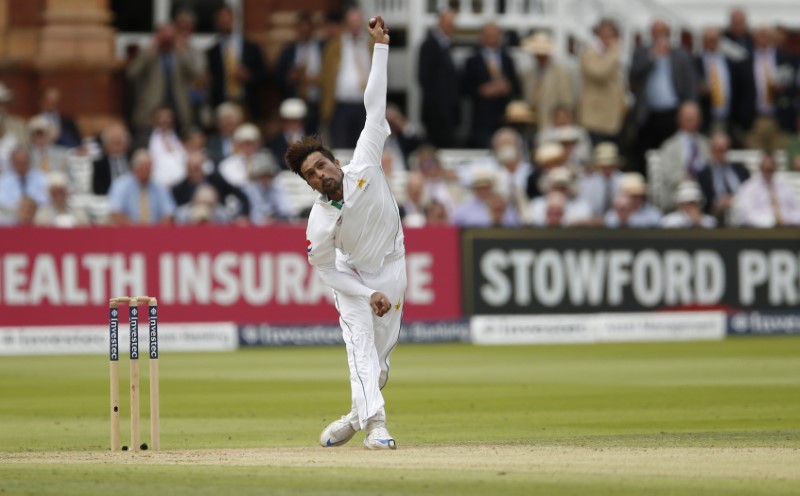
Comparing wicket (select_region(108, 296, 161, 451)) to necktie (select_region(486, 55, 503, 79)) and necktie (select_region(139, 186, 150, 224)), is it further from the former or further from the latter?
necktie (select_region(486, 55, 503, 79))

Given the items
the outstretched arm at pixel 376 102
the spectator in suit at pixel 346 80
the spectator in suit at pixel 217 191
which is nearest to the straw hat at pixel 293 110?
the spectator in suit at pixel 346 80

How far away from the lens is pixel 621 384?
12898 millimetres

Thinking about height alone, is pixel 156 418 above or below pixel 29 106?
below

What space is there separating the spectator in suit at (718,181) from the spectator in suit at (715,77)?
3.66 feet

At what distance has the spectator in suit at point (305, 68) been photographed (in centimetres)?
1933

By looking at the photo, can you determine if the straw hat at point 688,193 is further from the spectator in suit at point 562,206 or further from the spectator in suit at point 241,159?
the spectator in suit at point 241,159

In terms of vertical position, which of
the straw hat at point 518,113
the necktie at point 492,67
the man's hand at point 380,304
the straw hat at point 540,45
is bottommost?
the man's hand at point 380,304

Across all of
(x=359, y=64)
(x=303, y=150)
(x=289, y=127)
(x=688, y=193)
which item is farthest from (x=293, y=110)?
(x=303, y=150)

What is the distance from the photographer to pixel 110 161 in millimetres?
17938

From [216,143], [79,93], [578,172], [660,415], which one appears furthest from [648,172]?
[660,415]

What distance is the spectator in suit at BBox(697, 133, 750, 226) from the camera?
18.8 meters

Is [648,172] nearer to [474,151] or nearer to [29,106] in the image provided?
[474,151]

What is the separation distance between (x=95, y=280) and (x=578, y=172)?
5234 mm

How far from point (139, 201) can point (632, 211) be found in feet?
16.0
